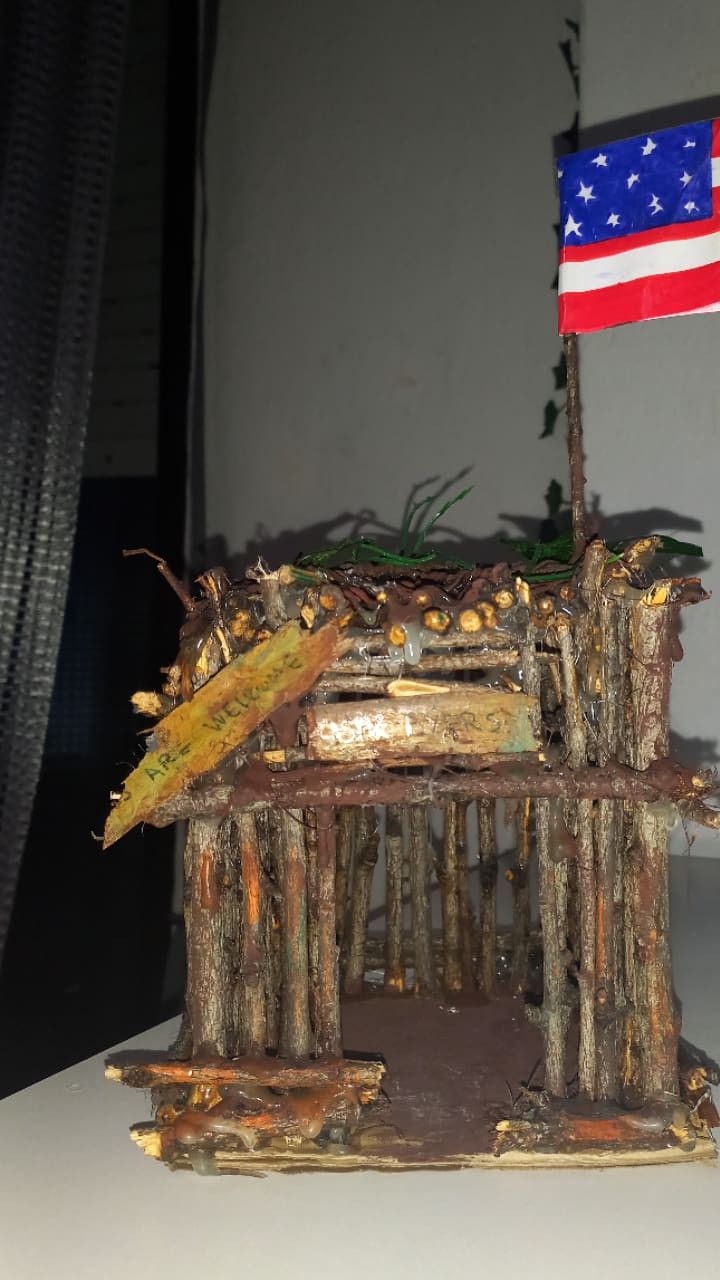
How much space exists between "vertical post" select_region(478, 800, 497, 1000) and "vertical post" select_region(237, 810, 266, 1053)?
1.01 metres

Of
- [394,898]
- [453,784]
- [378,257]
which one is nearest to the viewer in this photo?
[453,784]

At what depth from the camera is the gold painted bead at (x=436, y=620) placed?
94.3 inches

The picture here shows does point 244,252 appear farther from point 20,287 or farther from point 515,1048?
point 515,1048

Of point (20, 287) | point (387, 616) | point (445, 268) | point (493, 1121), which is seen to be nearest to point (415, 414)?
point (445, 268)

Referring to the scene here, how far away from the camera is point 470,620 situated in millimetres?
2396

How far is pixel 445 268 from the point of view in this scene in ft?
16.9

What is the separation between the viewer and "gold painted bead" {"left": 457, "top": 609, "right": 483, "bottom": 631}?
2396mm

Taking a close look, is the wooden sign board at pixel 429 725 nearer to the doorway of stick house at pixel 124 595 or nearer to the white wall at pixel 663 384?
the doorway of stick house at pixel 124 595

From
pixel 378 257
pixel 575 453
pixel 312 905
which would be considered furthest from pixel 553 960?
pixel 378 257

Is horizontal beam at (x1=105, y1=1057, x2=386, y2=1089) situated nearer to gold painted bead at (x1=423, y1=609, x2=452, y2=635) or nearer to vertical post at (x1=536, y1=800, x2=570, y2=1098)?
vertical post at (x1=536, y1=800, x2=570, y2=1098)

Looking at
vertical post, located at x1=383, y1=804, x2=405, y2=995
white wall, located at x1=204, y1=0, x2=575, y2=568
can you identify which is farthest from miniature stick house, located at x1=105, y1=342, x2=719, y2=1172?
white wall, located at x1=204, y1=0, x2=575, y2=568

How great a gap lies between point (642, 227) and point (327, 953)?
181 centimetres

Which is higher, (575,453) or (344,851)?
(575,453)

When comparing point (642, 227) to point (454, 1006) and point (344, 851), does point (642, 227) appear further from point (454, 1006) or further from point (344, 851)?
point (454, 1006)
